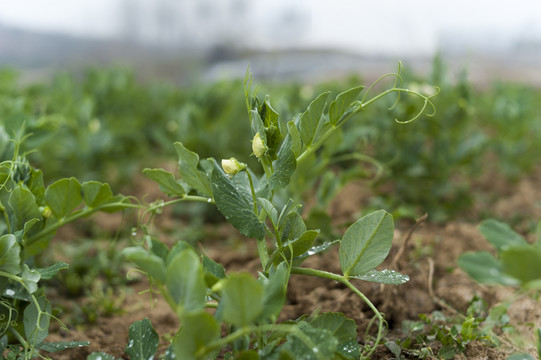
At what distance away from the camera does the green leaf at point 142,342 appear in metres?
0.78

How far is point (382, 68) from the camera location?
741 centimetres

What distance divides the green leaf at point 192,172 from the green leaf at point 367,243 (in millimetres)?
257

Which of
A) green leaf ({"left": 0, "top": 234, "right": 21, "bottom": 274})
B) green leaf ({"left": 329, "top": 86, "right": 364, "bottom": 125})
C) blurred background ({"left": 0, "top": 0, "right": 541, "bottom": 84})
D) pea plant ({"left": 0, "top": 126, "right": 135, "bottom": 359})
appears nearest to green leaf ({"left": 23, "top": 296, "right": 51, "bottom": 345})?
pea plant ({"left": 0, "top": 126, "right": 135, "bottom": 359})

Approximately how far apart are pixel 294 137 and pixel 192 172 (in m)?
0.20

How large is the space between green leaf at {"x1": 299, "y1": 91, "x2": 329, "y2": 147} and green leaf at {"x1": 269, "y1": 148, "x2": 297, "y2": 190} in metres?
0.05

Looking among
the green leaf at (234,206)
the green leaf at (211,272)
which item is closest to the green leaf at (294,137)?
the green leaf at (234,206)

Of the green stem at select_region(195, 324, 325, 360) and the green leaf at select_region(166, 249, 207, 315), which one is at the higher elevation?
the green leaf at select_region(166, 249, 207, 315)

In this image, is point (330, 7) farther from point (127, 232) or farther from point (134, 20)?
point (127, 232)

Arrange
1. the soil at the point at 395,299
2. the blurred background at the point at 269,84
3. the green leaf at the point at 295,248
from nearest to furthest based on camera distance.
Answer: the green leaf at the point at 295,248 < the soil at the point at 395,299 < the blurred background at the point at 269,84

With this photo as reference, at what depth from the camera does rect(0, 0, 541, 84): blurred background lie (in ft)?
19.8

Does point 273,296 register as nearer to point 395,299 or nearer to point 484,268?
point 484,268

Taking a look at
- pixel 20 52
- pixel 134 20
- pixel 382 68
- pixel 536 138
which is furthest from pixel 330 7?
pixel 536 138

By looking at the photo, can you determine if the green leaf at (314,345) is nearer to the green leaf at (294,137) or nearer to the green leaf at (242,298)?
the green leaf at (242,298)

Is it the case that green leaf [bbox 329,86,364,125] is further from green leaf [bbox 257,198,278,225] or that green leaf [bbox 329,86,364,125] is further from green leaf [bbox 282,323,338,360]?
green leaf [bbox 282,323,338,360]
